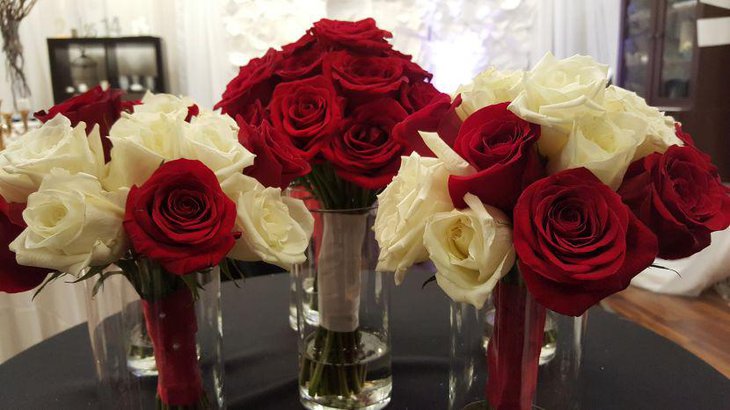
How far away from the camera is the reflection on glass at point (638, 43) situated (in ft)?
9.22

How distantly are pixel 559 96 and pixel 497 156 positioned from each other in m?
0.07

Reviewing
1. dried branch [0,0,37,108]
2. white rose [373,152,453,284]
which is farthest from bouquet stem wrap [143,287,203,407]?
dried branch [0,0,37,108]

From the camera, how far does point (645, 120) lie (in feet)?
1.74

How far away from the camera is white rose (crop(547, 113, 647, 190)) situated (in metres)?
0.50

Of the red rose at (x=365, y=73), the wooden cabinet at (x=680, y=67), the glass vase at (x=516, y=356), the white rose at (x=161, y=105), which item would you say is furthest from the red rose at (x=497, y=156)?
the wooden cabinet at (x=680, y=67)

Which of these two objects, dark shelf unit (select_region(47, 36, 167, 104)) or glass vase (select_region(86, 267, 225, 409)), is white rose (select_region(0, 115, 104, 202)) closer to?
glass vase (select_region(86, 267, 225, 409))

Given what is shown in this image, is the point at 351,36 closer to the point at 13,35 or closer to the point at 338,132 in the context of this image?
the point at 338,132

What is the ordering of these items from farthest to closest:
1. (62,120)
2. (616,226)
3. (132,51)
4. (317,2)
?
(132,51), (317,2), (62,120), (616,226)

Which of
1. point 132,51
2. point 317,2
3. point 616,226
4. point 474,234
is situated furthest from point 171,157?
point 132,51

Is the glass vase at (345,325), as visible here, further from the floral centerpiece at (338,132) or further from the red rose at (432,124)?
the red rose at (432,124)

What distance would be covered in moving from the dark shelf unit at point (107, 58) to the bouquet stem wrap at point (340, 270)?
2.61m

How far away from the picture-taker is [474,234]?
0.51m

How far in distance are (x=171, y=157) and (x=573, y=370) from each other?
1.46 ft

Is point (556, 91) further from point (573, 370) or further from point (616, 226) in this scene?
point (573, 370)
